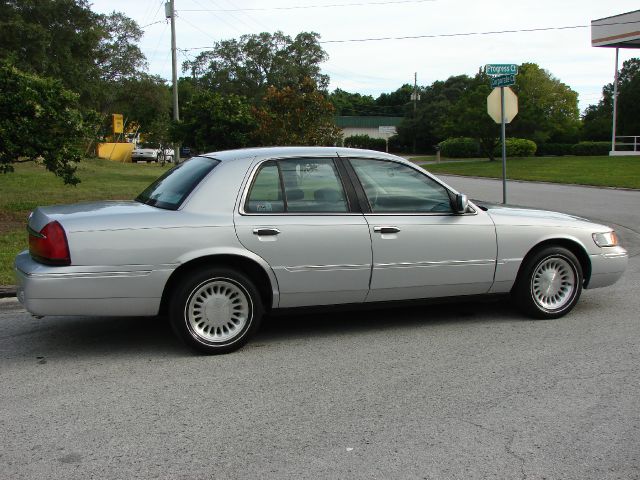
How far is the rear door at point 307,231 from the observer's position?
5.43 m

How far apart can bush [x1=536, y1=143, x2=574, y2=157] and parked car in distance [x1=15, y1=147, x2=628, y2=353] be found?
4817cm

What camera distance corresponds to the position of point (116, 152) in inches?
2406

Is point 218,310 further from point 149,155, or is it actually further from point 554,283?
point 149,155

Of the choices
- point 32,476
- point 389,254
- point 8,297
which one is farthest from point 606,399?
point 8,297

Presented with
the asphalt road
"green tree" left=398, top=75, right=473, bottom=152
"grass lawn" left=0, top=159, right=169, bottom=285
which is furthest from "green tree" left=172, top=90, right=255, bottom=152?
"green tree" left=398, top=75, right=473, bottom=152

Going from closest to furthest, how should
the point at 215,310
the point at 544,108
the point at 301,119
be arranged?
the point at 215,310 → the point at 301,119 → the point at 544,108

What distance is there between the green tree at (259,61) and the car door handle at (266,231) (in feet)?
236

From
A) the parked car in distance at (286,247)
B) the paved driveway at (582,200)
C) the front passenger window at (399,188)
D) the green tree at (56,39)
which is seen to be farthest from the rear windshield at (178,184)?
the green tree at (56,39)

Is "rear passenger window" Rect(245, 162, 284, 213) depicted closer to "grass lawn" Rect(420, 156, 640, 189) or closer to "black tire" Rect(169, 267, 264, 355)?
"black tire" Rect(169, 267, 264, 355)

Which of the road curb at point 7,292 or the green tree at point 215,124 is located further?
the green tree at point 215,124

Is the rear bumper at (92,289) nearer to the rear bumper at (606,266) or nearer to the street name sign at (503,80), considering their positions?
the rear bumper at (606,266)

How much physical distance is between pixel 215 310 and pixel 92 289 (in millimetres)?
→ 912

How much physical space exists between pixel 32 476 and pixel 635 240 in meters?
10.9

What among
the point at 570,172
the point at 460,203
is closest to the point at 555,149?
the point at 570,172
